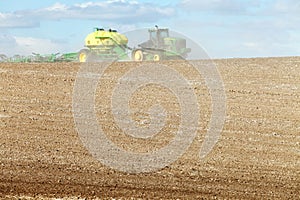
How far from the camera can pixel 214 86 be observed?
1814 centimetres

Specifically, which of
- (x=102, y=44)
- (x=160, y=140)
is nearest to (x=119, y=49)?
(x=102, y=44)

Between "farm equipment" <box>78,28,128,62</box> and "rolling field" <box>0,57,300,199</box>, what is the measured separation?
285 inches

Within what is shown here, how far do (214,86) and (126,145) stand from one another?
677 centimetres

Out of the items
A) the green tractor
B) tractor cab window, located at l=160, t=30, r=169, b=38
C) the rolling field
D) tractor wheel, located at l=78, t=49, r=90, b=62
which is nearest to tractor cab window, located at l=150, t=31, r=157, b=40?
the green tractor

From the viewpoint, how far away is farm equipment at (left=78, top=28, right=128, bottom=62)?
2869 cm

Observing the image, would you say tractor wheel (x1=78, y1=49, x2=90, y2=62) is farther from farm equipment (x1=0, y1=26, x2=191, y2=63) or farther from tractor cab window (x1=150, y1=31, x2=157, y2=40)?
tractor cab window (x1=150, y1=31, x2=157, y2=40)

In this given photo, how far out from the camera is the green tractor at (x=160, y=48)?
2692 centimetres

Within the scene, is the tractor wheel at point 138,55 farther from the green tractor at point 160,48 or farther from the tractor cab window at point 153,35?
the tractor cab window at point 153,35

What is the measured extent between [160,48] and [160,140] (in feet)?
52.7

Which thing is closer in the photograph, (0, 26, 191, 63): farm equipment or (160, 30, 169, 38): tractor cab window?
(0, 26, 191, 63): farm equipment

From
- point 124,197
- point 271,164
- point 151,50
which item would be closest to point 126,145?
point 271,164

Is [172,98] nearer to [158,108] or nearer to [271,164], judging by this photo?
[158,108]

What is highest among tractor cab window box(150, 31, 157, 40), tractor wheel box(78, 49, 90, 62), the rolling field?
tractor cab window box(150, 31, 157, 40)

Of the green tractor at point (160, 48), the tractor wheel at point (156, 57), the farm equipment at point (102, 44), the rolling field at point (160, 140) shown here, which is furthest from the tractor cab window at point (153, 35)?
the rolling field at point (160, 140)
